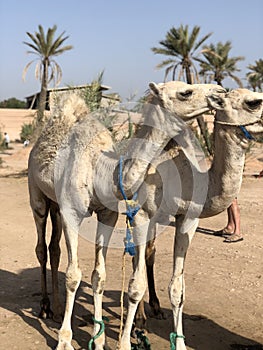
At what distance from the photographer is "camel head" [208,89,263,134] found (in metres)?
3.44

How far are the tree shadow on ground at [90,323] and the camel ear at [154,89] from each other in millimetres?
2272

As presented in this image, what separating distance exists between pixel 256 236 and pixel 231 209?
0.63 m

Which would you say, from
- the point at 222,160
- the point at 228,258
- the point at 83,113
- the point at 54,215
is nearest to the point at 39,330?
the point at 54,215

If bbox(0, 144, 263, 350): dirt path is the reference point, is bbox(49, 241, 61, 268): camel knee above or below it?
above

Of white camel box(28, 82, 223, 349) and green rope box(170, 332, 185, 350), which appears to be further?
green rope box(170, 332, 185, 350)

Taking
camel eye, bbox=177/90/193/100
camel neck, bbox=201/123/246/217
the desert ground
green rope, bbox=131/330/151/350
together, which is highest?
camel eye, bbox=177/90/193/100

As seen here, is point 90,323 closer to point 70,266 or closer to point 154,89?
point 70,266

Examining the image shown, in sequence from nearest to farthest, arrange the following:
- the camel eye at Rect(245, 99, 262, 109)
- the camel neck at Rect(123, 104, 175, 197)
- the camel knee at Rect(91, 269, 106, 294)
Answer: the camel eye at Rect(245, 99, 262, 109) → the camel neck at Rect(123, 104, 175, 197) → the camel knee at Rect(91, 269, 106, 294)

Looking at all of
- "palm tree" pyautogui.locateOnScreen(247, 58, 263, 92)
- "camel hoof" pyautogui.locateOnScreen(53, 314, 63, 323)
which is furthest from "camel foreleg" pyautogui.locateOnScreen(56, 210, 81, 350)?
"palm tree" pyautogui.locateOnScreen(247, 58, 263, 92)

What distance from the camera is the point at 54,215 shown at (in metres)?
5.41

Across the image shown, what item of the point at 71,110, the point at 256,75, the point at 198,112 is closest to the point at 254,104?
the point at 198,112

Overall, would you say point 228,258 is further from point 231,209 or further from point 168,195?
point 168,195

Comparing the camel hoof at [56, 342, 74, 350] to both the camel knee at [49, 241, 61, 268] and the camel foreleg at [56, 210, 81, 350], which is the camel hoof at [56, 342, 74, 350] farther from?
the camel knee at [49, 241, 61, 268]

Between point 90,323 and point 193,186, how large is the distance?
206 centimetres
